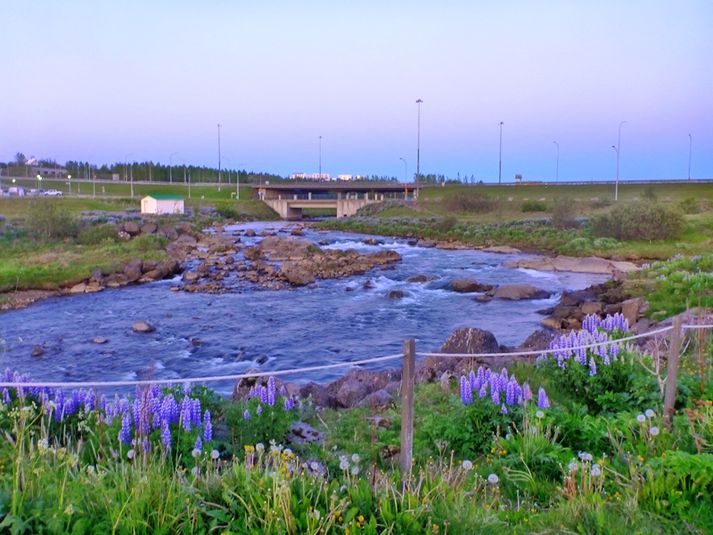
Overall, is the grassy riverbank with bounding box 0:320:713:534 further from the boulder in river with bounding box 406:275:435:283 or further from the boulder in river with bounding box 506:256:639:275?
the boulder in river with bounding box 506:256:639:275

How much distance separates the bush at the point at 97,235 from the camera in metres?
42.0

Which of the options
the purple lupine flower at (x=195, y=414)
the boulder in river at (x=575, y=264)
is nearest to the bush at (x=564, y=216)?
the boulder in river at (x=575, y=264)

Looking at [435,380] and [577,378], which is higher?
[577,378]

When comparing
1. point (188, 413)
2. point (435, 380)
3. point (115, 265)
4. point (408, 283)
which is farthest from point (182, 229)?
point (188, 413)

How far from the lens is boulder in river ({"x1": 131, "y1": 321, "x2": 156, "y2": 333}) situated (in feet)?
69.8

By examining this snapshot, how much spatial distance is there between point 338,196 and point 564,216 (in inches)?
2270

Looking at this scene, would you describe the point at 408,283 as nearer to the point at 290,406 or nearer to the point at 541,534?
the point at 290,406

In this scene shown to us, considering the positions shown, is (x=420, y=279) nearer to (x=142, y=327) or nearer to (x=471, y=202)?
(x=142, y=327)

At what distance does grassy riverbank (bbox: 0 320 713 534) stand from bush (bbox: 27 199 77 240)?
38928mm

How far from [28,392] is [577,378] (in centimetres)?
625

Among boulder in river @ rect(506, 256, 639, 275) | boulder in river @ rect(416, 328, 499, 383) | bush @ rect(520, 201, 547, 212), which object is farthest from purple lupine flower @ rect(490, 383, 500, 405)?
bush @ rect(520, 201, 547, 212)

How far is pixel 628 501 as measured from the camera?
15.1 ft

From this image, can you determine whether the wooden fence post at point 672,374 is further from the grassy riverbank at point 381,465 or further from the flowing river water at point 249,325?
the flowing river water at point 249,325

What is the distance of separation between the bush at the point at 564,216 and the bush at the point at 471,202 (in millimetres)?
18123
